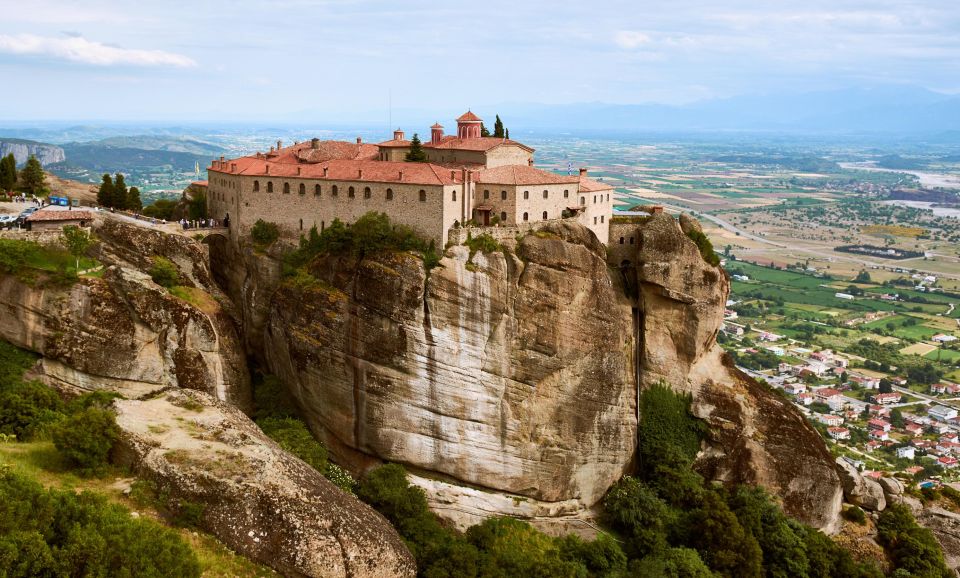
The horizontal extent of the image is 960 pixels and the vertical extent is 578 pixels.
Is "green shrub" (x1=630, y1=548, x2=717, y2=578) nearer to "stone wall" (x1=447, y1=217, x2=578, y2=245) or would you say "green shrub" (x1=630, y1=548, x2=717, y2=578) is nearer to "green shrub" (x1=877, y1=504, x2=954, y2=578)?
"green shrub" (x1=877, y1=504, x2=954, y2=578)

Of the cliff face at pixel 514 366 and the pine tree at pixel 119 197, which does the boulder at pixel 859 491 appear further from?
the pine tree at pixel 119 197

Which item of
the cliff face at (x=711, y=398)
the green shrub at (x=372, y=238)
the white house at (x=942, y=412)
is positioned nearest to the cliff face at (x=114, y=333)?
the green shrub at (x=372, y=238)

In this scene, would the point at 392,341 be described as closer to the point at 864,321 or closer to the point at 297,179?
the point at 297,179

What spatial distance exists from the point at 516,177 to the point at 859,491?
89.9 ft

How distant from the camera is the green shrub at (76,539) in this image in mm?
24062

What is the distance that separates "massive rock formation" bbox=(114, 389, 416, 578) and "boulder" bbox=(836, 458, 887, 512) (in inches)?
1166

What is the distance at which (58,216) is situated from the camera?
46000mm

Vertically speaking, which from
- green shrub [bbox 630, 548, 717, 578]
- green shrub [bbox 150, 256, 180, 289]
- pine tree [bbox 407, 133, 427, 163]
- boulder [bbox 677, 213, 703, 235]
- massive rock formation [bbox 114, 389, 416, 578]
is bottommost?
green shrub [bbox 630, 548, 717, 578]

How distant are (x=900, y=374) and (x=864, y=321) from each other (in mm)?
27151

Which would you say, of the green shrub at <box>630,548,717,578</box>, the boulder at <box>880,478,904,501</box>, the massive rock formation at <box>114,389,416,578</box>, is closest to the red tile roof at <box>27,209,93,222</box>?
the massive rock formation at <box>114,389,416,578</box>

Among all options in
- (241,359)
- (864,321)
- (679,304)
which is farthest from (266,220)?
(864,321)

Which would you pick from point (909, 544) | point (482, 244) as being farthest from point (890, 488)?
point (482, 244)

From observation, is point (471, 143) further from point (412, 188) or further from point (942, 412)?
point (942, 412)

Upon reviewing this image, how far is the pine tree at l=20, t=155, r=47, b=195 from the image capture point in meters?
59.2
